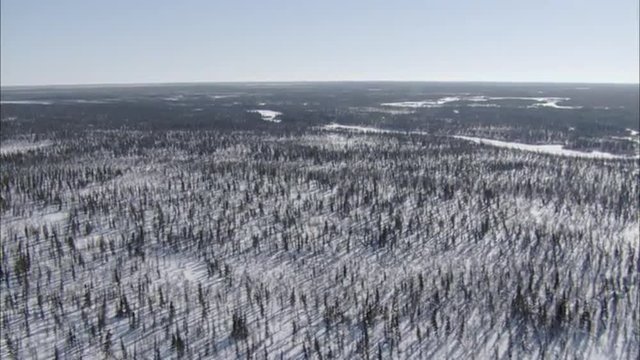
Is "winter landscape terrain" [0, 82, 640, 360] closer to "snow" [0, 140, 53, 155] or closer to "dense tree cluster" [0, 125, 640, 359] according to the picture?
"dense tree cluster" [0, 125, 640, 359]

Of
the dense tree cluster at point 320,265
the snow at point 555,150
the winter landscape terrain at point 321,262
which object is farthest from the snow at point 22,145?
the snow at point 555,150

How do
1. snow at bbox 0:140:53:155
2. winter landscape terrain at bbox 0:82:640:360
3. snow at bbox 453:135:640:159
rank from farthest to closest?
1. snow at bbox 0:140:53:155
2. snow at bbox 453:135:640:159
3. winter landscape terrain at bbox 0:82:640:360

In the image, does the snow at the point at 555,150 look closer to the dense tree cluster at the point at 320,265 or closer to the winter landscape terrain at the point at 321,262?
the winter landscape terrain at the point at 321,262

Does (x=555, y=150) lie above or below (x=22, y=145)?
below

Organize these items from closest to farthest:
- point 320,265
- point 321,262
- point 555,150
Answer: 1. point 320,265
2. point 321,262
3. point 555,150

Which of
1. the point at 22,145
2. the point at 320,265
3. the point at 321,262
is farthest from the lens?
the point at 22,145

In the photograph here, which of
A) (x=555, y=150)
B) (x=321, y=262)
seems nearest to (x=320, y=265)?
(x=321, y=262)

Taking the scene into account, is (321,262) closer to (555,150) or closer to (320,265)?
(320,265)

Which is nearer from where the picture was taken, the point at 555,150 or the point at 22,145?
the point at 555,150

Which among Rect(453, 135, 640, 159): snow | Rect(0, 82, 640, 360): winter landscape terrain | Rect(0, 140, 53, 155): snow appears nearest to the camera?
Rect(0, 82, 640, 360): winter landscape terrain

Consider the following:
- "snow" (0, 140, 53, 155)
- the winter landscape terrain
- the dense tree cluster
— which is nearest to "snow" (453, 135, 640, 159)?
the winter landscape terrain

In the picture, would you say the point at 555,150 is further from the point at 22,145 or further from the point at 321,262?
the point at 22,145

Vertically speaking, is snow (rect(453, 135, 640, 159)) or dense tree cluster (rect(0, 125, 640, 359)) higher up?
dense tree cluster (rect(0, 125, 640, 359))
